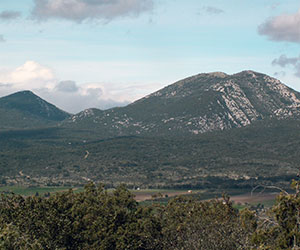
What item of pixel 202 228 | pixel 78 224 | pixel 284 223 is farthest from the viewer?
pixel 78 224

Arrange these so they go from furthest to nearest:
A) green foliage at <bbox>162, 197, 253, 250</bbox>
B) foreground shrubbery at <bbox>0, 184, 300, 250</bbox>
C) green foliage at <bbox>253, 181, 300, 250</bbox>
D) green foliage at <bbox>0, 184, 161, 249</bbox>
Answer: green foliage at <bbox>0, 184, 161, 249</bbox>, foreground shrubbery at <bbox>0, 184, 300, 250</bbox>, green foliage at <bbox>162, 197, 253, 250</bbox>, green foliage at <bbox>253, 181, 300, 250</bbox>

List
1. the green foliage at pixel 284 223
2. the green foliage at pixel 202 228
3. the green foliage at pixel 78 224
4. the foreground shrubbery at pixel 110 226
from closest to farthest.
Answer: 1. the green foliage at pixel 284 223
2. the green foliage at pixel 202 228
3. the foreground shrubbery at pixel 110 226
4. the green foliage at pixel 78 224

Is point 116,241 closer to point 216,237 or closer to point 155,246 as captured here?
point 155,246

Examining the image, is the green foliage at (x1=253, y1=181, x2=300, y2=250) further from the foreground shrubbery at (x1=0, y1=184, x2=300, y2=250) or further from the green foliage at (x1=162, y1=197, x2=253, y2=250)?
the foreground shrubbery at (x1=0, y1=184, x2=300, y2=250)

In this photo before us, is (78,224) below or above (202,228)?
above

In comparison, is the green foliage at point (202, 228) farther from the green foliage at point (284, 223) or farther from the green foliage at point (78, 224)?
the green foliage at point (284, 223)

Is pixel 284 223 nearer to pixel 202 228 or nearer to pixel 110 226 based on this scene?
pixel 202 228

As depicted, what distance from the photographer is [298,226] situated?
37.8m

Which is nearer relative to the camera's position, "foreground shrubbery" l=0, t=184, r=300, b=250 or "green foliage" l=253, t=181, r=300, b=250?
"green foliage" l=253, t=181, r=300, b=250

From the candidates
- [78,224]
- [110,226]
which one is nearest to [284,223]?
[110,226]

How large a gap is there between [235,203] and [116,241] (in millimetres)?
128022

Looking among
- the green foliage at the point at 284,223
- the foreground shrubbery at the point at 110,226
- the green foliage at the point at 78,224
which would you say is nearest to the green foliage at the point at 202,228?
the foreground shrubbery at the point at 110,226

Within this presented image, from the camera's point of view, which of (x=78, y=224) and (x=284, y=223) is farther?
(x=78, y=224)

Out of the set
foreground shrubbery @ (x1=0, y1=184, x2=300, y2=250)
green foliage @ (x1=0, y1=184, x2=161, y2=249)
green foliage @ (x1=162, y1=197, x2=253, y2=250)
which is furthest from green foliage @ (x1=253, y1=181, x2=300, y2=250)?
green foliage @ (x1=0, y1=184, x2=161, y2=249)
